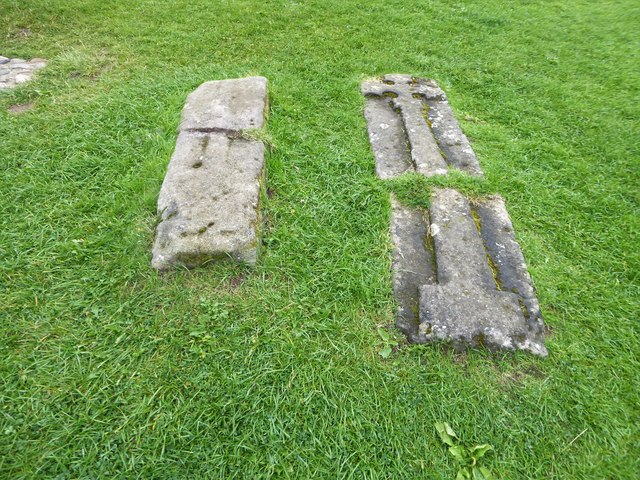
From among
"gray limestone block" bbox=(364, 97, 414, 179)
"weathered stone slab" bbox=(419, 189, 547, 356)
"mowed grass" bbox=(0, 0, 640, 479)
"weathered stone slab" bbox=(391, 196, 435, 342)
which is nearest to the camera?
"mowed grass" bbox=(0, 0, 640, 479)

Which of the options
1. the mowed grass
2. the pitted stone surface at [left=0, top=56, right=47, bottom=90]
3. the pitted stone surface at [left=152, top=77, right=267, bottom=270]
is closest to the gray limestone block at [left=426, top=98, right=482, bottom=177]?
the mowed grass

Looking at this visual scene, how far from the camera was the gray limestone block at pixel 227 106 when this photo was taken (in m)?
2.91

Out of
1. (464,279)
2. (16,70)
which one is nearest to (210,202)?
(464,279)

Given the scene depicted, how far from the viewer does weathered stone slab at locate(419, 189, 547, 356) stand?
1.93m

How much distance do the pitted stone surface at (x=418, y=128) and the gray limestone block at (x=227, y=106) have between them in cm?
100

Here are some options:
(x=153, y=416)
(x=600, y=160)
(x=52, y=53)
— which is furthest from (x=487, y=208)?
(x=52, y=53)

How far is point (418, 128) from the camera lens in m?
3.22

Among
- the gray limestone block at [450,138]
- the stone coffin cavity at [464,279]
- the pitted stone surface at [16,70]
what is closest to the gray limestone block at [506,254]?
the stone coffin cavity at [464,279]

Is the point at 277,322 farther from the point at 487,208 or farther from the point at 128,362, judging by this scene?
the point at 487,208

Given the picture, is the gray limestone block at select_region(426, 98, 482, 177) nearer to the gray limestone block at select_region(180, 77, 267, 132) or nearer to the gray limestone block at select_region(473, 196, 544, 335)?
the gray limestone block at select_region(473, 196, 544, 335)

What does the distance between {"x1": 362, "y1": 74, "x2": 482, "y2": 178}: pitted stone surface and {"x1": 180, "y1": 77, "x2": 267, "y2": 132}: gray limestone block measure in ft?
3.29

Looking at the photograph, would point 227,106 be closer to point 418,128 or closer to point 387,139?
point 387,139

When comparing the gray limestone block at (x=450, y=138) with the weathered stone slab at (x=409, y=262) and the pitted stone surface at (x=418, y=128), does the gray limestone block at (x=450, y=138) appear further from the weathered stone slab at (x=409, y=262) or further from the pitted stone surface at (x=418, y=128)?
the weathered stone slab at (x=409, y=262)

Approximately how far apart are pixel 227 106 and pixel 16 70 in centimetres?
228
